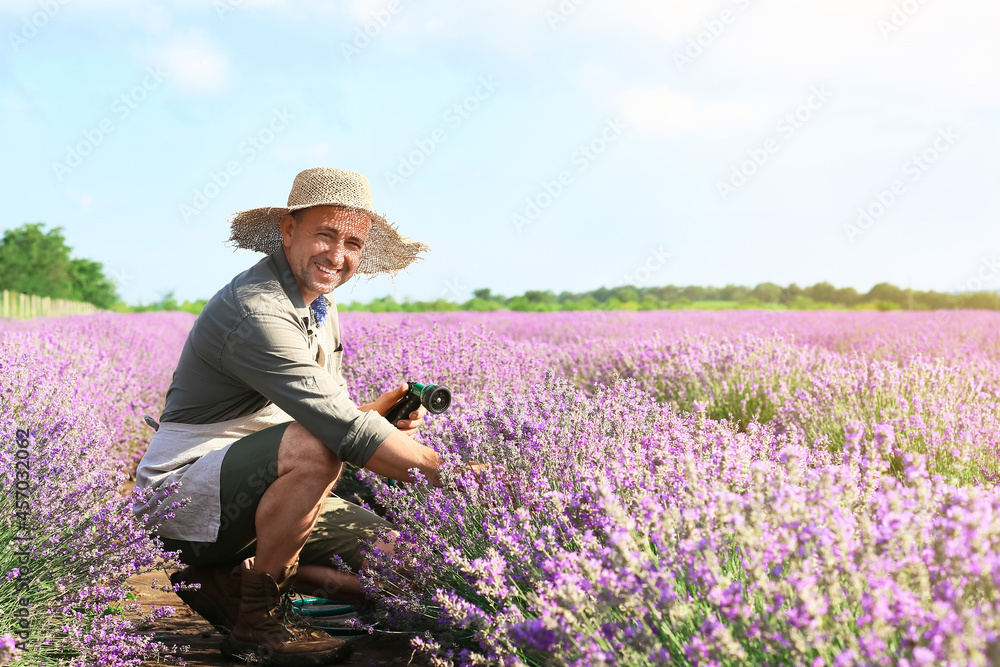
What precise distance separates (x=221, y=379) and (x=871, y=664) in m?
2.09

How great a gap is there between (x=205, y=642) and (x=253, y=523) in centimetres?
53

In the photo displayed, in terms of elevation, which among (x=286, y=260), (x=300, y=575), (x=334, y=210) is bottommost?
(x=300, y=575)

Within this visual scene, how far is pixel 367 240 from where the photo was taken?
10.5 feet

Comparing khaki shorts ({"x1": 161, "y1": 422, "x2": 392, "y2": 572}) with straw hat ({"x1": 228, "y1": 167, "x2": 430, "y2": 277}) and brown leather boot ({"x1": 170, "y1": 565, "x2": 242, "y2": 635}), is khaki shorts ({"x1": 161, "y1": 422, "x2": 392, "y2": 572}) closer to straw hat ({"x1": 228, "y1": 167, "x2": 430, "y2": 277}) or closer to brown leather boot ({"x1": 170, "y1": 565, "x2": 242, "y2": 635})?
brown leather boot ({"x1": 170, "y1": 565, "x2": 242, "y2": 635})

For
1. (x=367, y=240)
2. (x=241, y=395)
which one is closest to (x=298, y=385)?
(x=241, y=395)

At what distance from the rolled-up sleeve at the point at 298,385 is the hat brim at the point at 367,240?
1.72 feet

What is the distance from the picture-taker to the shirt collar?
105 inches

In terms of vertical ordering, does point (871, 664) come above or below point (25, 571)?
above

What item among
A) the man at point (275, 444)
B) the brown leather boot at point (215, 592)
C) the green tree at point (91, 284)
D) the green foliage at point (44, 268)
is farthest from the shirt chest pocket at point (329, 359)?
the green tree at point (91, 284)

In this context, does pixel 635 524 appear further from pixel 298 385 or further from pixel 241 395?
pixel 241 395

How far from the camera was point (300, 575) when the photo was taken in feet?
9.22

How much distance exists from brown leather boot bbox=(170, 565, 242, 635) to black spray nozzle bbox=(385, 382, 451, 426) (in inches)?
30.7

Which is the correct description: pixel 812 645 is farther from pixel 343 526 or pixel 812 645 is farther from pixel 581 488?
pixel 343 526

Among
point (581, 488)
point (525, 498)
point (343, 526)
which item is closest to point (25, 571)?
point (343, 526)
